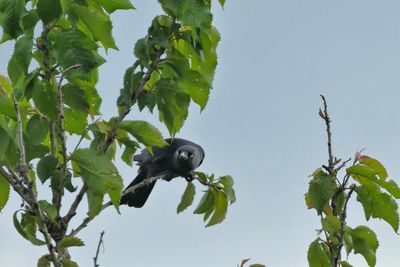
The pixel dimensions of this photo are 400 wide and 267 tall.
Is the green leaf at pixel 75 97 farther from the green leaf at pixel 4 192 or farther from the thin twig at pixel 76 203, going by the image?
the green leaf at pixel 4 192

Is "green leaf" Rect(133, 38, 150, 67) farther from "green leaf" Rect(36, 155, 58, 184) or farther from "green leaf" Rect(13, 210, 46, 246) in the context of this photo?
"green leaf" Rect(13, 210, 46, 246)

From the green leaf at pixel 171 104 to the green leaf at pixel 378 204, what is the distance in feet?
3.53

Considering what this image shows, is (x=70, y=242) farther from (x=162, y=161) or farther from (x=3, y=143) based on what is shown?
(x=162, y=161)

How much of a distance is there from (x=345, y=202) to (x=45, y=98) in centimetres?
168

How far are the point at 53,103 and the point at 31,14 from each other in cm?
46

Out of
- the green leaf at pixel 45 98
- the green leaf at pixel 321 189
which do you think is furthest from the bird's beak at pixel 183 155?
the green leaf at pixel 45 98

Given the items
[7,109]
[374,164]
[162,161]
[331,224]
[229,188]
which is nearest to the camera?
[7,109]

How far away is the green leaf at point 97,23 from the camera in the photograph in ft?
11.7

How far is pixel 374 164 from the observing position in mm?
4199

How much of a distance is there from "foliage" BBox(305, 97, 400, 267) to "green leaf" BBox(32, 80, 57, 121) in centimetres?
144

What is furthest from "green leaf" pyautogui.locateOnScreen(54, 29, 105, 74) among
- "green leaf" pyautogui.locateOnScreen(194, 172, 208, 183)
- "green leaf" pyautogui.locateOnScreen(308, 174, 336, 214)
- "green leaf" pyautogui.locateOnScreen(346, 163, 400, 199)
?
"green leaf" pyautogui.locateOnScreen(346, 163, 400, 199)

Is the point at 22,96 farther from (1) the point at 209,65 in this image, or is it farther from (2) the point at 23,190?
(1) the point at 209,65

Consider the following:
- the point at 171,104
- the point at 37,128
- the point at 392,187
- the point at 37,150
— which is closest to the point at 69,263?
the point at 37,150

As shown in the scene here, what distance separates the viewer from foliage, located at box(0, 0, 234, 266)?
3.46m
